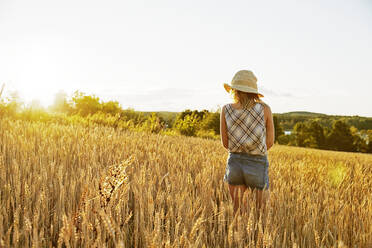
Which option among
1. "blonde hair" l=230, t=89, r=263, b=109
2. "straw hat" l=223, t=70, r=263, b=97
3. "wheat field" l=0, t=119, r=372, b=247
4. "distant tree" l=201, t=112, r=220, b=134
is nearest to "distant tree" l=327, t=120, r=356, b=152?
"distant tree" l=201, t=112, r=220, b=134

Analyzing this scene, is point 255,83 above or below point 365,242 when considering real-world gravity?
above

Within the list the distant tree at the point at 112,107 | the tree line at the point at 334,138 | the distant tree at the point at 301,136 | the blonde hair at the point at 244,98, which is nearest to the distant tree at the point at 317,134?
the tree line at the point at 334,138

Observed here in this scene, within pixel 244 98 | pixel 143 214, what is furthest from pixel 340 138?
pixel 143 214

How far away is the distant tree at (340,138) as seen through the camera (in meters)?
45.4

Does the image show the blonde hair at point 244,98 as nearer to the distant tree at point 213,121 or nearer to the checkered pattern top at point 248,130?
the checkered pattern top at point 248,130

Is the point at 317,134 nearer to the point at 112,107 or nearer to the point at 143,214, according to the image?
the point at 112,107

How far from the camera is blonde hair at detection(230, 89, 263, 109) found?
2.32 m

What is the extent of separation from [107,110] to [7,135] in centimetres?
930

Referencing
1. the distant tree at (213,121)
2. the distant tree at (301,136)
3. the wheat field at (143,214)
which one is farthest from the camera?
the distant tree at (301,136)

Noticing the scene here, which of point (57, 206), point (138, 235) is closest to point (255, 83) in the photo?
point (138, 235)

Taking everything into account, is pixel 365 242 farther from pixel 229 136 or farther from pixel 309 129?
pixel 309 129

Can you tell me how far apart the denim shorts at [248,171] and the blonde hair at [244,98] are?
0.45 meters

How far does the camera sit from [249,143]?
7.30 feet

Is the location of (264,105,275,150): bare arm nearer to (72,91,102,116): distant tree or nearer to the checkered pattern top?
the checkered pattern top
